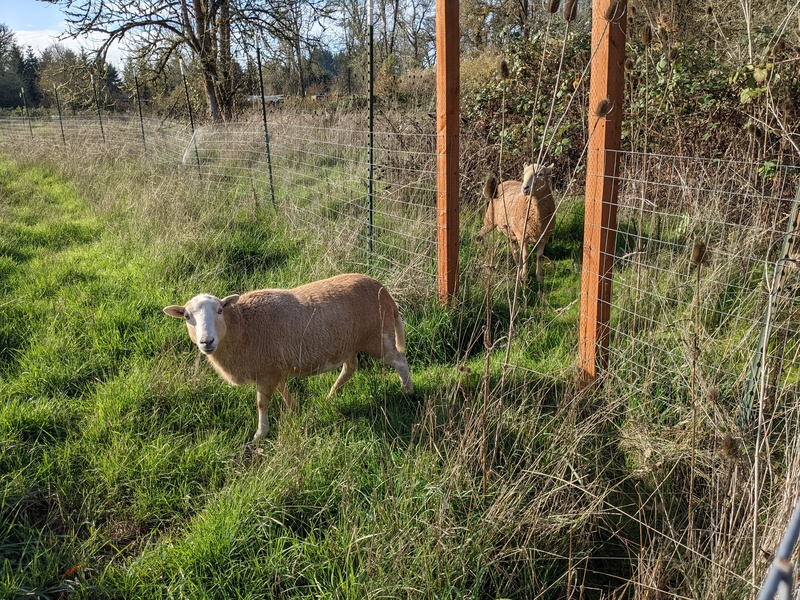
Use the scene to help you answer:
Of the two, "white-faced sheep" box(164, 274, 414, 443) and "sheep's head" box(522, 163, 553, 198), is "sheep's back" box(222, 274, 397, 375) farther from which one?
"sheep's head" box(522, 163, 553, 198)

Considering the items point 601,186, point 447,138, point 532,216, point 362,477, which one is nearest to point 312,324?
point 362,477

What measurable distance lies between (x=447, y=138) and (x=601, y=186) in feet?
5.07

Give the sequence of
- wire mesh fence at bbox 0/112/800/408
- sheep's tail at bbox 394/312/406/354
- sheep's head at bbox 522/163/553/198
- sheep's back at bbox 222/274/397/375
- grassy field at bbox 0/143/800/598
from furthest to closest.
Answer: sheep's head at bbox 522/163/553/198
sheep's tail at bbox 394/312/406/354
sheep's back at bbox 222/274/397/375
wire mesh fence at bbox 0/112/800/408
grassy field at bbox 0/143/800/598

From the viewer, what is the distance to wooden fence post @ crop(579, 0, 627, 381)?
302 cm

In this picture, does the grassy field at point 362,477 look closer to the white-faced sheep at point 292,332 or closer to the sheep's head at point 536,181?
the white-faced sheep at point 292,332

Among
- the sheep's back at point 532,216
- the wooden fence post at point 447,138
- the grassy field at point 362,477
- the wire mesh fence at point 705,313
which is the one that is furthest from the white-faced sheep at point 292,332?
the sheep's back at point 532,216

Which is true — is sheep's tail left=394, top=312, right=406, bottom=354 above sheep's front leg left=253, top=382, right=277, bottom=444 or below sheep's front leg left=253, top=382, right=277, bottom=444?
above

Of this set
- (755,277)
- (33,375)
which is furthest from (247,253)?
(755,277)

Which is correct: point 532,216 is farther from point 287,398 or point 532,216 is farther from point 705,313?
point 287,398

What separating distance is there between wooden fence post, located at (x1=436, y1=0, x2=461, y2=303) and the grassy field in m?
0.22

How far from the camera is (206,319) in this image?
3223 mm

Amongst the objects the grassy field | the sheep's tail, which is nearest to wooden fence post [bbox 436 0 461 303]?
the grassy field

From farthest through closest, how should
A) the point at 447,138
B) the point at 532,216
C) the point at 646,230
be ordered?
the point at 532,216 < the point at 646,230 < the point at 447,138

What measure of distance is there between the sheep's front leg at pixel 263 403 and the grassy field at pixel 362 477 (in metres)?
0.07
